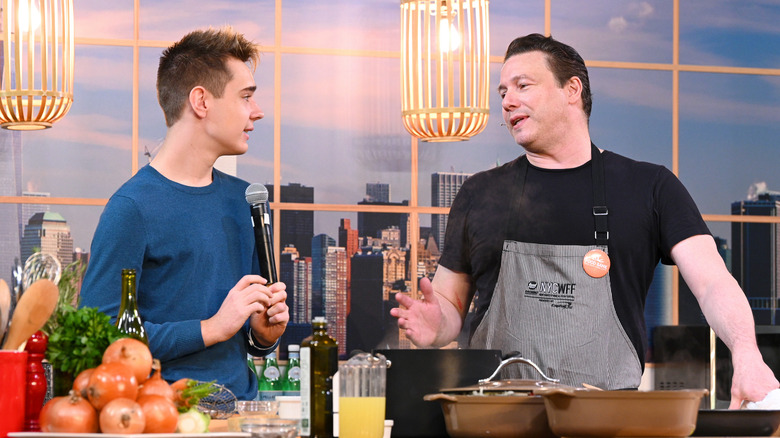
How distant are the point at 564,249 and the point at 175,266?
1009 mm

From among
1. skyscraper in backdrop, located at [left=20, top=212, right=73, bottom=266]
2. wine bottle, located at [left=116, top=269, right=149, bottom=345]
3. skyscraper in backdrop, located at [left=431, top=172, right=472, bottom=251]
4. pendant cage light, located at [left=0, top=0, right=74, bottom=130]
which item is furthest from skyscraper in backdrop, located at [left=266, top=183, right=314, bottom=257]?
wine bottle, located at [left=116, top=269, right=149, bottom=345]

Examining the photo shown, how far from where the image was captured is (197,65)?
2.34 meters

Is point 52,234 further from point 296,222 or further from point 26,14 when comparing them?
point 26,14

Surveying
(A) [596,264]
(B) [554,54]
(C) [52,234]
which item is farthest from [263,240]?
(C) [52,234]

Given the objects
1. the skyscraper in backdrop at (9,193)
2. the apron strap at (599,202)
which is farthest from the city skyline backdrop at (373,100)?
the apron strap at (599,202)

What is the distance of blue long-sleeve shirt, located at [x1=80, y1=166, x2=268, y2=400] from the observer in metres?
2.01

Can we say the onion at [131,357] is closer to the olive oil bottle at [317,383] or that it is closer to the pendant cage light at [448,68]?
the olive oil bottle at [317,383]

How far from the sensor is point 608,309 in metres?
2.46

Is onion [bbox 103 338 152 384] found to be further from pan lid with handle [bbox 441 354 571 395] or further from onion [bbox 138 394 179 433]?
pan lid with handle [bbox 441 354 571 395]

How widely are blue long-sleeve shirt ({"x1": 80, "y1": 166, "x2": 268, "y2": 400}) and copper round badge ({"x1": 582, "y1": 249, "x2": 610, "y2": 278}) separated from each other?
33.8 inches

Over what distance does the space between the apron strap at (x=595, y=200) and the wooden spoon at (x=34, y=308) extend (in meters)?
1.40

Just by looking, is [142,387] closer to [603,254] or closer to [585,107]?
[603,254]

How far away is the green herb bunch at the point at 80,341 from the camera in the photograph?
1525 mm

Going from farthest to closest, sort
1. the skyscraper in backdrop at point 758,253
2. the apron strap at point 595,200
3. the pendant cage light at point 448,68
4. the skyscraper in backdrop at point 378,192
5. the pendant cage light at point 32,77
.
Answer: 1. the skyscraper in backdrop at point 758,253
2. the skyscraper in backdrop at point 378,192
3. the pendant cage light at point 448,68
4. the pendant cage light at point 32,77
5. the apron strap at point 595,200
